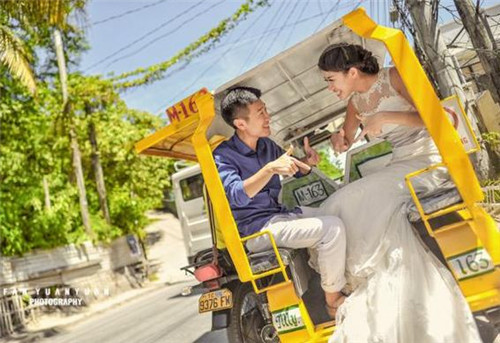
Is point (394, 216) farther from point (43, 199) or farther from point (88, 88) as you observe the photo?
point (88, 88)

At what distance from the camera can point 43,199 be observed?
14938mm

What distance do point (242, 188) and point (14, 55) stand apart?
8781 mm

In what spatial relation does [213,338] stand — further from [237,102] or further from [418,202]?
[418,202]

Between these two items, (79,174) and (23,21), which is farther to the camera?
(79,174)

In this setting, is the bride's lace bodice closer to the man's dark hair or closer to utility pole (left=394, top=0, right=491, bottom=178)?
the man's dark hair

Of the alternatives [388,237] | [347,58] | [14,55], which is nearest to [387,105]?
[347,58]

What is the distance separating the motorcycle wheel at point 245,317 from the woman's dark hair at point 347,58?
1.94 m

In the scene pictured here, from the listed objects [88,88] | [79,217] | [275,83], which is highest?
[88,88]

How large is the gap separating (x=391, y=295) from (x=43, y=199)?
591 inches

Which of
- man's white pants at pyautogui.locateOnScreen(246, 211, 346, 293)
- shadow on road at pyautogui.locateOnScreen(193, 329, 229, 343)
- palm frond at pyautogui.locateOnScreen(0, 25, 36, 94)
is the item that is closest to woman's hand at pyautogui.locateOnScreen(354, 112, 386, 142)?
man's white pants at pyautogui.locateOnScreen(246, 211, 346, 293)

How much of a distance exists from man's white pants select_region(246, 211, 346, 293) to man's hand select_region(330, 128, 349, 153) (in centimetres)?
72

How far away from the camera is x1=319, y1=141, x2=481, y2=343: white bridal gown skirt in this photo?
2.41 meters

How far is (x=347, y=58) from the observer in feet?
9.82

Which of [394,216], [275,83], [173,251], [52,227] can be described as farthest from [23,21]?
[173,251]
